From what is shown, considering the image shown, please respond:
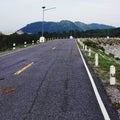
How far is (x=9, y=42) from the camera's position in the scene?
4272cm

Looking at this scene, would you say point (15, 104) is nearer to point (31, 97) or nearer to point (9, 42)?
point (31, 97)

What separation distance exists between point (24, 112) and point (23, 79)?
4.79m

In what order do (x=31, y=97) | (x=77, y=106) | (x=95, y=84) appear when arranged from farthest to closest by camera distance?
(x=95, y=84) < (x=31, y=97) < (x=77, y=106)

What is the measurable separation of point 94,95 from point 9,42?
3516cm

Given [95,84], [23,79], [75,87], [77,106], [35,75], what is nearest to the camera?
[77,106]

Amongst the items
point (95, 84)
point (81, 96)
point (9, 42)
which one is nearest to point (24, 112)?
point (81, 96)

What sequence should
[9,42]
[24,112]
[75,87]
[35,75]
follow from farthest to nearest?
[9,42]
[35,75]
[75,87]
[24,112]

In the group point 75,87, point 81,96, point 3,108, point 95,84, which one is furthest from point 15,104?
point 95,84

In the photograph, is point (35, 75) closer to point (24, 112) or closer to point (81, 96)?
point (81, 96)

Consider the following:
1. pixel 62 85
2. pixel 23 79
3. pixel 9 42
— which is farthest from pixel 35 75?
pixel 9 42

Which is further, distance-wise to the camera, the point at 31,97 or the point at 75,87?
the point at 75,87

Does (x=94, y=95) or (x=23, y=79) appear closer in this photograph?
(x=94, y=95)

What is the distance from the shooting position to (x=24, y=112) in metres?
6.84

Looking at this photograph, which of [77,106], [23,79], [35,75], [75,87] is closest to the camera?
[77,106]
